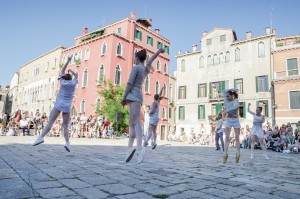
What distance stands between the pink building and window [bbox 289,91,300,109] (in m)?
14.6

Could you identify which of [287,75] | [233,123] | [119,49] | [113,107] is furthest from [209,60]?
[233,123]

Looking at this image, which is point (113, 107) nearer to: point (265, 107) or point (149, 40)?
point (149, 40)

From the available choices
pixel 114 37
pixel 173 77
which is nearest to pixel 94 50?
pixel 114 37

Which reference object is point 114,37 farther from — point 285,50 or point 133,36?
point 285,50

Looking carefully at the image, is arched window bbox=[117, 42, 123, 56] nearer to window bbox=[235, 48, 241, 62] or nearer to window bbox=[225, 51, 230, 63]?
window bbox=[225, 51, 230, 63]

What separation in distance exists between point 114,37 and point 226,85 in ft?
48.9

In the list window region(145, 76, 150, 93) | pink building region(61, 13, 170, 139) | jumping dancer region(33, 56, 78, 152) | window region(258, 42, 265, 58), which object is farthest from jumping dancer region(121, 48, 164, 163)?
window region(258, 42, 265, 58)

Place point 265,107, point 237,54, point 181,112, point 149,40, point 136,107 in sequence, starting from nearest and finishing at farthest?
point 136,107 < point 265,107 < point 237,54 < point 149,40 < point 181,112

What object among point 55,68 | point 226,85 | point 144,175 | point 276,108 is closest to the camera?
point 144,175

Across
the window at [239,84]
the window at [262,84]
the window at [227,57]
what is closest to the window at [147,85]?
the window at [227,57]

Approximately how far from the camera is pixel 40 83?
35.4 metres

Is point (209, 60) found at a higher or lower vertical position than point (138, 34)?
lower

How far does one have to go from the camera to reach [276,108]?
24609 millimetres

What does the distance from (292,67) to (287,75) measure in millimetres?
1167
